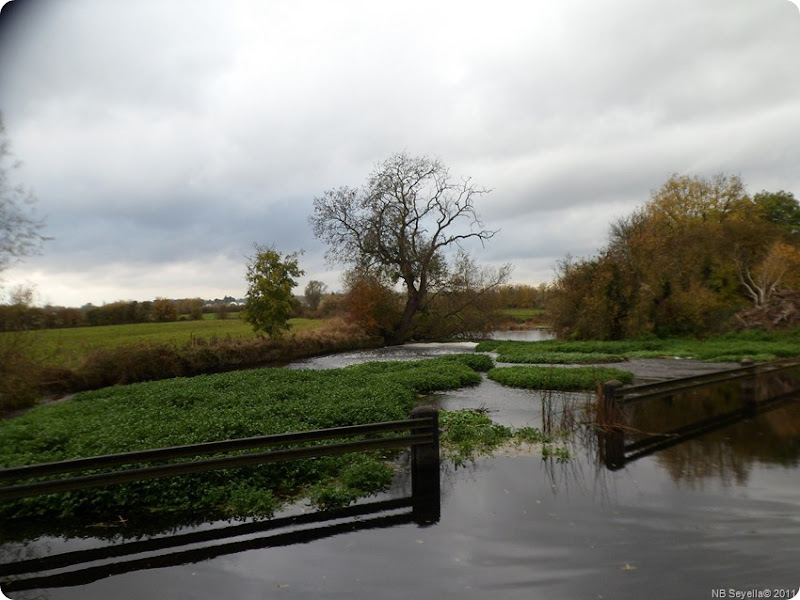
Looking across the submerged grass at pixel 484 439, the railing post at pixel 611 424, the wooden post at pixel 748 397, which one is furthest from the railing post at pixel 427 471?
the wooden post at pixel 748 397

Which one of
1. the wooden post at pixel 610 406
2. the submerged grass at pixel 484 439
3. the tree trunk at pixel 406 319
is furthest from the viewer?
the tree trunk at pixel 406 319

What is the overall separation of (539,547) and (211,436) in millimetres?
5476

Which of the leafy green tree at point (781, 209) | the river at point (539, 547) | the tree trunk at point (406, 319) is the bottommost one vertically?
the river at point (539, 547)

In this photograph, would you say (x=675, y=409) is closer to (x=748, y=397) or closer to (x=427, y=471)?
(x=748, y=397)

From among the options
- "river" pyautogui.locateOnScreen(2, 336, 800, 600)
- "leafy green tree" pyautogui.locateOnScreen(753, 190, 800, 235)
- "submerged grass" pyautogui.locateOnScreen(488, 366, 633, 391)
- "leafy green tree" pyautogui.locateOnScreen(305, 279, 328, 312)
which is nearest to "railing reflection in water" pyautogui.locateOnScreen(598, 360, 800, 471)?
"river" pyautogui.locateOnScreen(2, 336, 800, 600)

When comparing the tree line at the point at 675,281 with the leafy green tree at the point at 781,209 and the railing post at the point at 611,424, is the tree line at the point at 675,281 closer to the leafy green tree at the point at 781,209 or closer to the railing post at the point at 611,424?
the leafy green tree at the point at 781,209

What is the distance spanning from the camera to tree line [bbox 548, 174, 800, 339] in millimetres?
27766

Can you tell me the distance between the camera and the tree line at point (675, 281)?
1093 inches

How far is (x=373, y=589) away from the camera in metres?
4.29

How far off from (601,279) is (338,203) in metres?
21.7

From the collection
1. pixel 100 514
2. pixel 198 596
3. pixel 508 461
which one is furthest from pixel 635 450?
pixel 100 514

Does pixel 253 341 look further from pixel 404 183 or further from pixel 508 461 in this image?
pixel 508 461

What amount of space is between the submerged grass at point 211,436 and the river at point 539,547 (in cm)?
73

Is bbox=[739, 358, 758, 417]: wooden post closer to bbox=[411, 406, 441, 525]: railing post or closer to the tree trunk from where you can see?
bbox=[411, 406, 441, 525]: railing post
